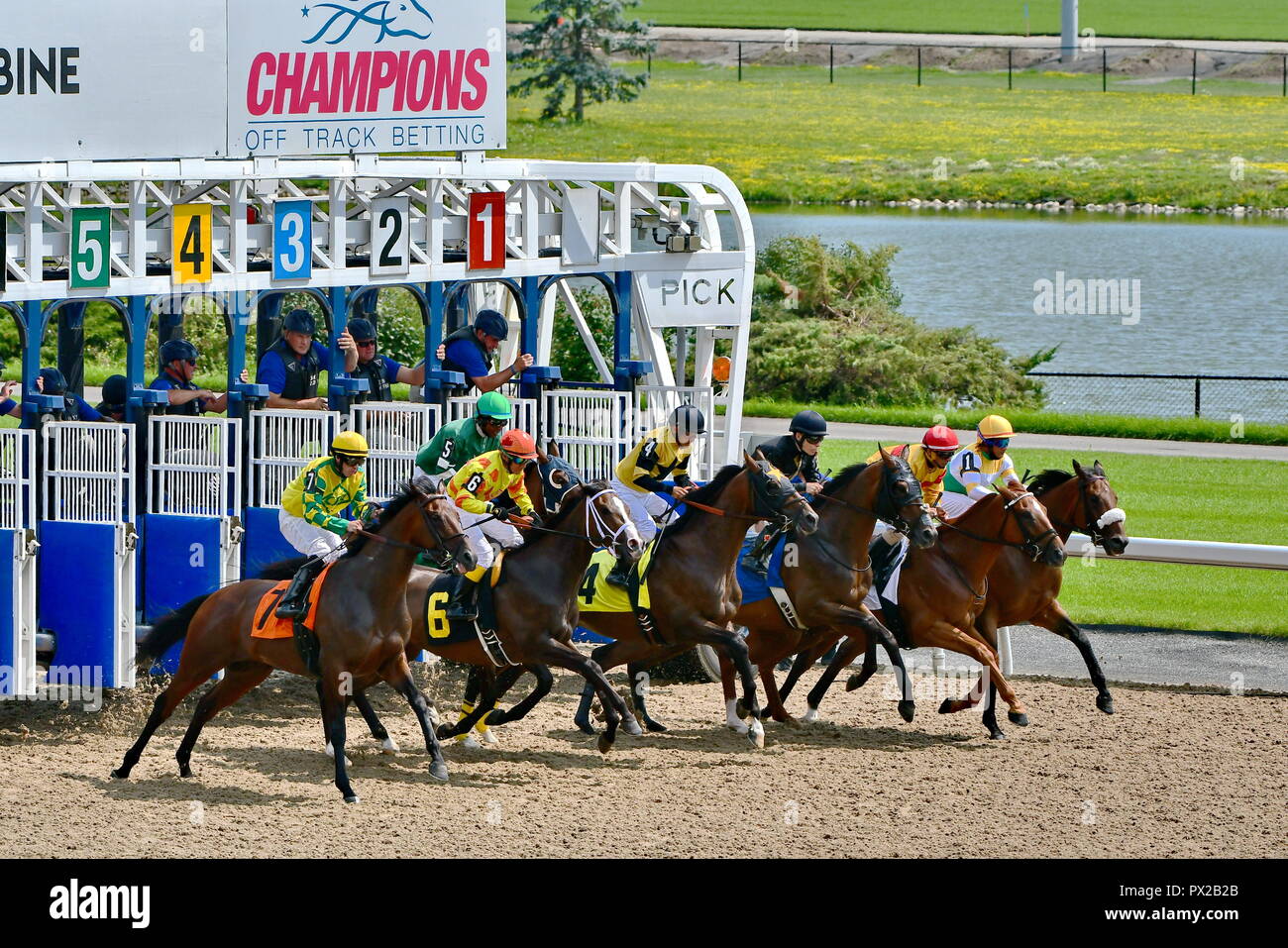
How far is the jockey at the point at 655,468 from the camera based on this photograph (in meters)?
9.48

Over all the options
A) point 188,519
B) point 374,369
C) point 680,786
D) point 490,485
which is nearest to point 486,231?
point 374,369

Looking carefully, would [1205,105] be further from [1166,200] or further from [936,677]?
[936,677]

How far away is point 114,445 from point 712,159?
33916 millimetres

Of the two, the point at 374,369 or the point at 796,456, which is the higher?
the point at 374,369

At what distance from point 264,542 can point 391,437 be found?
106 centimetres

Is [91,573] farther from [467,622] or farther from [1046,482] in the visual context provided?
[1046,482]

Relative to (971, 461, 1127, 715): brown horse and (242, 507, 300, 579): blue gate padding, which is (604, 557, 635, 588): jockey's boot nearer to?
(242, 507, 300, 579): blue gate padding

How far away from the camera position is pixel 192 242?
9.60m

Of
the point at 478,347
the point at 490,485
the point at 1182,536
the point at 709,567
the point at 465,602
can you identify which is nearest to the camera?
the point at 465,602

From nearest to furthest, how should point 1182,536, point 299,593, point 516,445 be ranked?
point 299,593, point 516,445, point 1182,536

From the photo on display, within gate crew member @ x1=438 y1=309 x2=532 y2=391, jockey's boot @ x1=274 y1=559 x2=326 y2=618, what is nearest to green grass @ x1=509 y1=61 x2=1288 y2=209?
gate crew member @ x1=438 y1=309 x2=532 y2=391

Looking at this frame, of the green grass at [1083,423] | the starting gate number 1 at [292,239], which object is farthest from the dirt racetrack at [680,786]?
the green grass at [1083,423]

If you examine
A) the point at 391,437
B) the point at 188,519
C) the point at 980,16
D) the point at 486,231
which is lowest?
the point at 188,519

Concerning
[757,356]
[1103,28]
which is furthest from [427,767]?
[1103,28]
